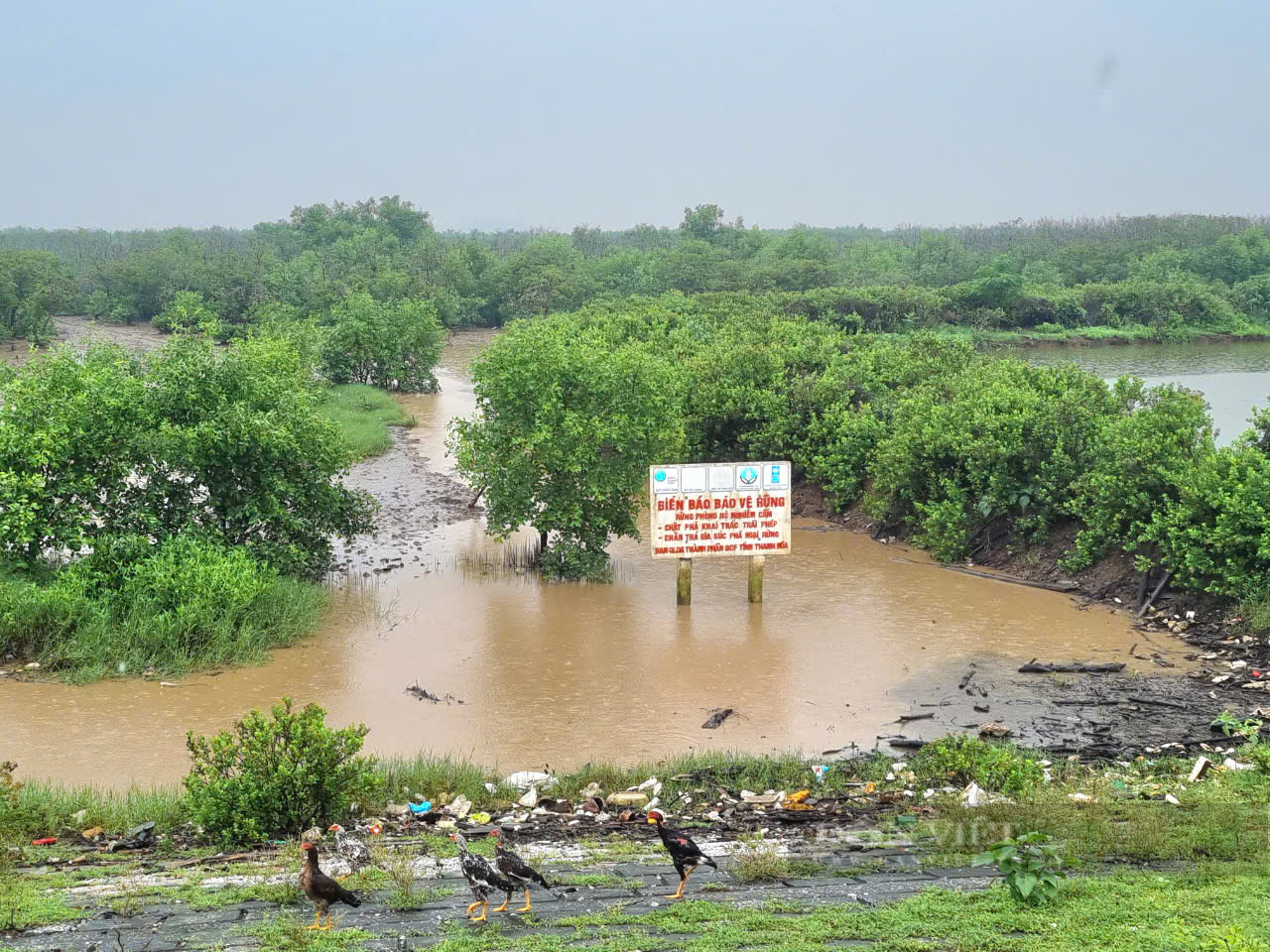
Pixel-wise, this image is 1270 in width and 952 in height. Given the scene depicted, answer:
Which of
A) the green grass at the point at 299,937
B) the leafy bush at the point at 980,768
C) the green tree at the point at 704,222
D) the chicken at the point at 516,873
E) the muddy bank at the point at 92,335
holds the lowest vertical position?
the leafy bush at the point at 980,768

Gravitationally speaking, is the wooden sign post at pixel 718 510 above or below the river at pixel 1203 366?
below

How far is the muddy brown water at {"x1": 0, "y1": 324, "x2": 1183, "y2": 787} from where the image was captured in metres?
11.4

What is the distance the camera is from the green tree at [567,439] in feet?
55.3

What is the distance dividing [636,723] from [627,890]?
4942mm

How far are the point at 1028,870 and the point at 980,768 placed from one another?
284 centimetres

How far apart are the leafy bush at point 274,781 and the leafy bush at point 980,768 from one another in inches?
185

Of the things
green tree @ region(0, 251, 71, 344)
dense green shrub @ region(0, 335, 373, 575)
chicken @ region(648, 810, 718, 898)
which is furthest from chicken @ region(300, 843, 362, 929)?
green tree @ region(0, 251, 71, 344)

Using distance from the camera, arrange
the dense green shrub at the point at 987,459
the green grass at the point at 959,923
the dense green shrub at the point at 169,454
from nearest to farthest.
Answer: the green grass at the point at 959,923 < the dense green shrub at the point at 169,454 < the dense green shrub at the point at 987,459

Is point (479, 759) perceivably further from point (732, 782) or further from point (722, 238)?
point (722, 238)

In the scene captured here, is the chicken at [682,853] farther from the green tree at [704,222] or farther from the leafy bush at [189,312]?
the green tree at [704,222]

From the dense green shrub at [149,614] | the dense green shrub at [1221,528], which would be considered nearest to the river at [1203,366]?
the dense green shrub at [1221,528]

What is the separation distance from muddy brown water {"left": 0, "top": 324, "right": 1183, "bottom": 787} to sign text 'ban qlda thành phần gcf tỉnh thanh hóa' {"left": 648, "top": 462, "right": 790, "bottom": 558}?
3.19 ft

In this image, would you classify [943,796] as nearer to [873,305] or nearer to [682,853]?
[682,853]

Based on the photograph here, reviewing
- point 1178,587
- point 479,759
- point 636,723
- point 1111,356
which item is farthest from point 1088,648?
point 1111,356
